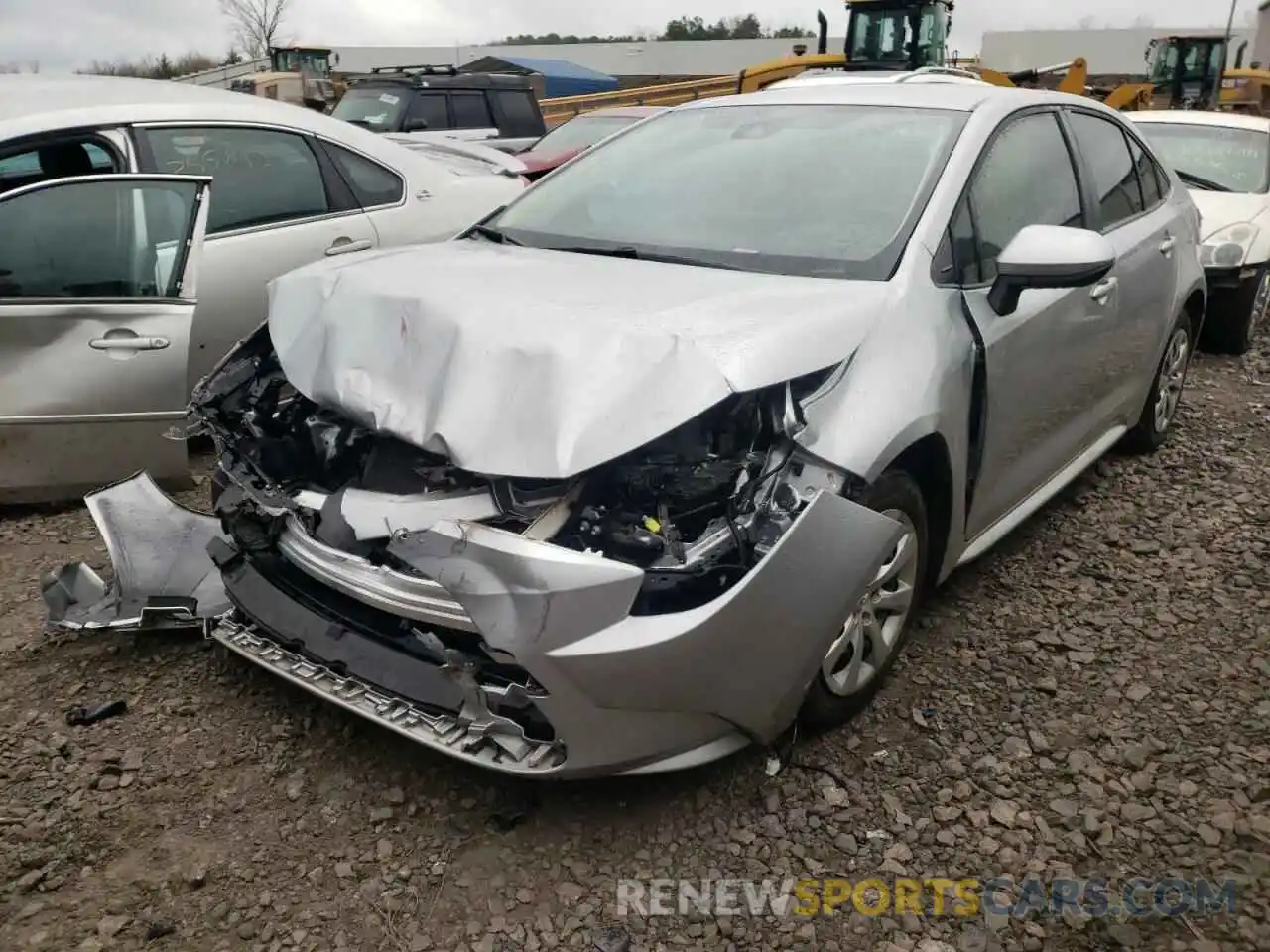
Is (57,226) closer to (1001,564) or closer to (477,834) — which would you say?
(477,834)

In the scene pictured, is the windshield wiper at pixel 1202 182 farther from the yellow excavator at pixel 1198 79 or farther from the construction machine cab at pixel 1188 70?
the construction machine cab at pixel 1188 70

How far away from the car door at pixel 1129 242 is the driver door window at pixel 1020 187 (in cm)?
17

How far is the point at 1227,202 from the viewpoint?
23.5 ft

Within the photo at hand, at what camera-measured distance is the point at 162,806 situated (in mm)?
2553

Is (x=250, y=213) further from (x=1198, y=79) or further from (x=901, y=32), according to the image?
(x=1198, y=79)

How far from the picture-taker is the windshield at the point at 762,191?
299cm

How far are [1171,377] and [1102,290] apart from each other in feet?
4.77

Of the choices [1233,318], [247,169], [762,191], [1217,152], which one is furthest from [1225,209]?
[247,169]

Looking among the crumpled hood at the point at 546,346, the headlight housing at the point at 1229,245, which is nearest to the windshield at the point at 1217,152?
the headlight housing at the point at 1229,245

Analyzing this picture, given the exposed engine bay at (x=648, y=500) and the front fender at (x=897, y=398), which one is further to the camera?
the front fender at (x=897, y=398)

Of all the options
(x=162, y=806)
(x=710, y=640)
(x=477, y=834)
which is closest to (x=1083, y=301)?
(x=710, y=640)

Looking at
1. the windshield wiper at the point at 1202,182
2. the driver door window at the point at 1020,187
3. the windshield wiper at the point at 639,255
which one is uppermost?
the driver door window at the point at 1020,187

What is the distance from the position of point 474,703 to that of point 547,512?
17.7 inches

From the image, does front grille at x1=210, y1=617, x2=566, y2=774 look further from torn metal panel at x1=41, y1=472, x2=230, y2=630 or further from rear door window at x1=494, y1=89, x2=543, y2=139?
rear door window at x1=494, y1=89, x2=543, y2=139
